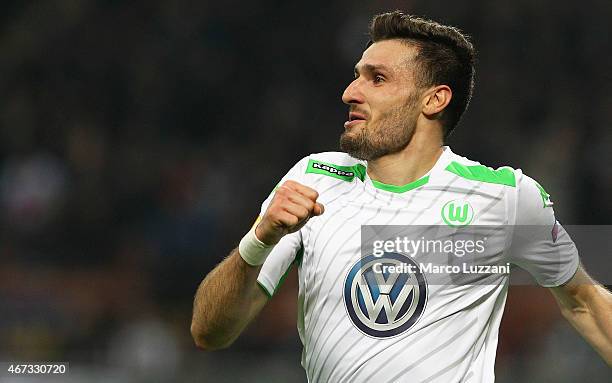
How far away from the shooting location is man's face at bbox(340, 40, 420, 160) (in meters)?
3.64

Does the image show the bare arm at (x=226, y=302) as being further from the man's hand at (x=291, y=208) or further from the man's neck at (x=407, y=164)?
the man's neck at (x=407, y=164)

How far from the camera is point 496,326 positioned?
11.5 feet

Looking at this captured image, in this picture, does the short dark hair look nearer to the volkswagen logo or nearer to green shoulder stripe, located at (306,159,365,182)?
green shoulder stripe, located at (306,159,365,182)

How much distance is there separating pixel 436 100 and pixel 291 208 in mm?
1112

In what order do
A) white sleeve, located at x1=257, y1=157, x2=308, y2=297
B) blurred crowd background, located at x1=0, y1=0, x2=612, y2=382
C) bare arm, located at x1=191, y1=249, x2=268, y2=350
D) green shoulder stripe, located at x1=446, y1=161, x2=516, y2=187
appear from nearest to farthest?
bare arm, located at x1=191, y1=249, x2=268, y2=350, white sleeve, located at x1=257, y1=157, x2=308, y2=297, green shoulder stripe, located at x1=446, y1=161, x2=516, y2=187, blurred crowd background, located at x1=0, y1=0, x2=612, y2=382

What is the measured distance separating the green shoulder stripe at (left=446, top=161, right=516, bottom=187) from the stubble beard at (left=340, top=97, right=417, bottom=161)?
210mm

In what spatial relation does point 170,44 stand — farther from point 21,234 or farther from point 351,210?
point 351,210

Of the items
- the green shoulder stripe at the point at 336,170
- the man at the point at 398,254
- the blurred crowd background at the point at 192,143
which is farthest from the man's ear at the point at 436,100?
the blurred crowd background at the point at 192,143

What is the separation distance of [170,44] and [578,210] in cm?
386

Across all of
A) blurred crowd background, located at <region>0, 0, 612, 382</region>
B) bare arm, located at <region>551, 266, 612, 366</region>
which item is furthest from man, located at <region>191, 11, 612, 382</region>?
blurred crowd background, located at <region>0, 0, 612, 382</region>

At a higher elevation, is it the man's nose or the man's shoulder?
the man's nose

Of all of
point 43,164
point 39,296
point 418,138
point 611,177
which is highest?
point 418,138

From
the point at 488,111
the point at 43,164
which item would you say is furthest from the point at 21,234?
the point at 488,111

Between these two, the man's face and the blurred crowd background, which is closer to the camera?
the man's face
